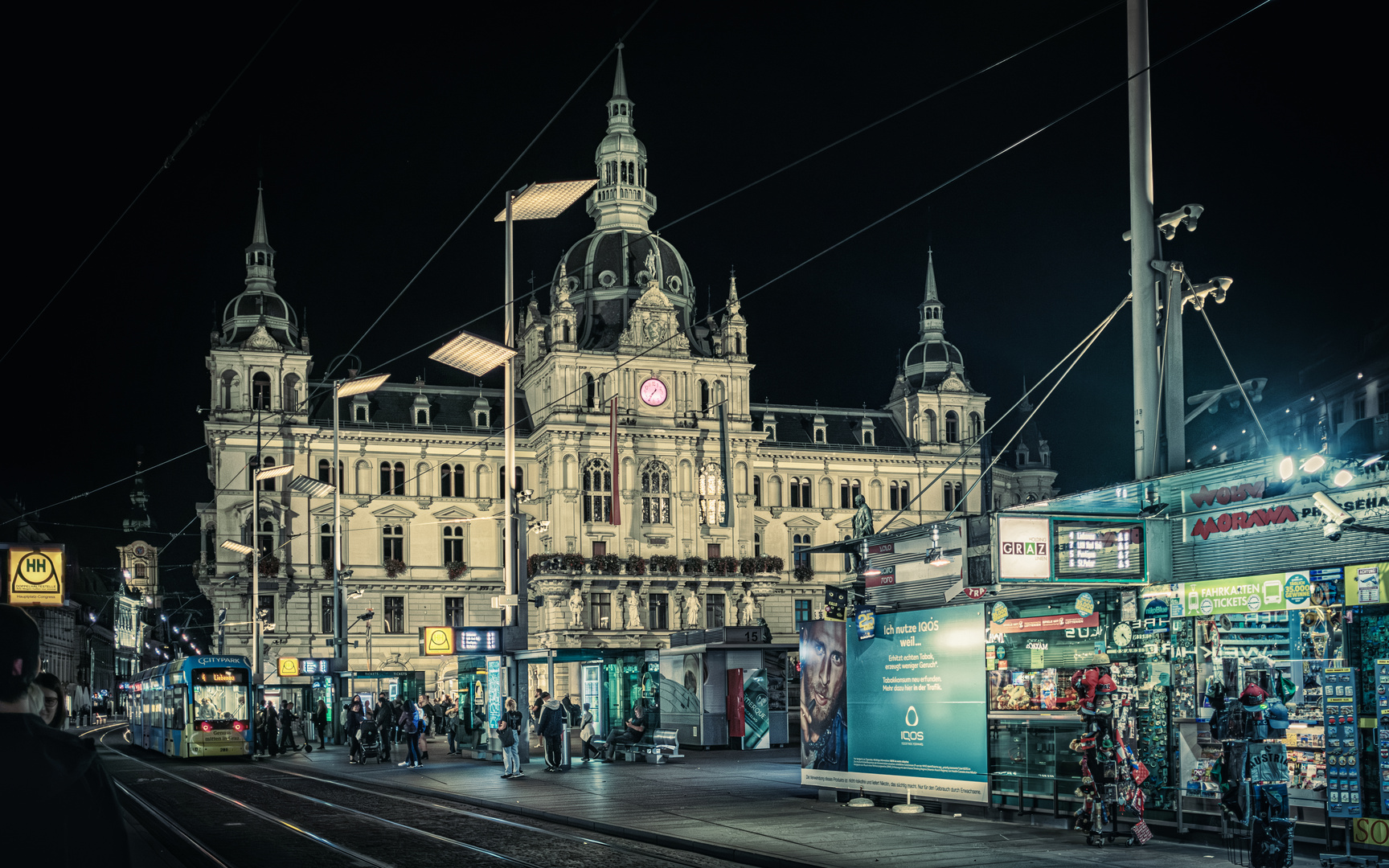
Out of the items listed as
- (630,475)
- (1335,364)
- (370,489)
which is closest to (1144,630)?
(1335,364)

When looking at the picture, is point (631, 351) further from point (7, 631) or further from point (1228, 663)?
point (7, 631)

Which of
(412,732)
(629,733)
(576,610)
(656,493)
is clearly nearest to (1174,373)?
(629,733)

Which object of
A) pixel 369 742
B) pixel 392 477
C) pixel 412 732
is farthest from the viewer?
pixel 392 477

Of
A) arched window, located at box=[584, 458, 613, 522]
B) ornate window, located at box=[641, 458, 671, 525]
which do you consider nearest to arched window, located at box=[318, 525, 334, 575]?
arched window, located at box=[584, 458, 613, 522]

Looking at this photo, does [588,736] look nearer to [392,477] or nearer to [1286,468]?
[1286,468]

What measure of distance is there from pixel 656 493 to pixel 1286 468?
6291cm

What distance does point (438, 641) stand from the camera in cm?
3712

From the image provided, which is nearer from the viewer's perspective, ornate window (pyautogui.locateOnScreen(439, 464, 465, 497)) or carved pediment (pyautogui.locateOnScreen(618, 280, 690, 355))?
carved pediment (pyautogui.locateOnScreen(618, 280, 690, 355))

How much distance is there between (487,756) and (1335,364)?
41.3 metres

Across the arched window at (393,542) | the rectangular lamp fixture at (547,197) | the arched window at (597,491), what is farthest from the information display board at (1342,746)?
the arched window at (393,542)

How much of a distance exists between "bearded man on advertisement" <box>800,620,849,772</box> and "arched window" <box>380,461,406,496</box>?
57224mm

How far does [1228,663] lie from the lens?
49.2ft

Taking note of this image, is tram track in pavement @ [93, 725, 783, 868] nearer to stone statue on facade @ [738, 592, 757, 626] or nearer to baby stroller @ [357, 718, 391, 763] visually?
baby stroller @ [357, 718, 391, 763]

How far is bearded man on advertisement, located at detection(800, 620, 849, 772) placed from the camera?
21.2 m
